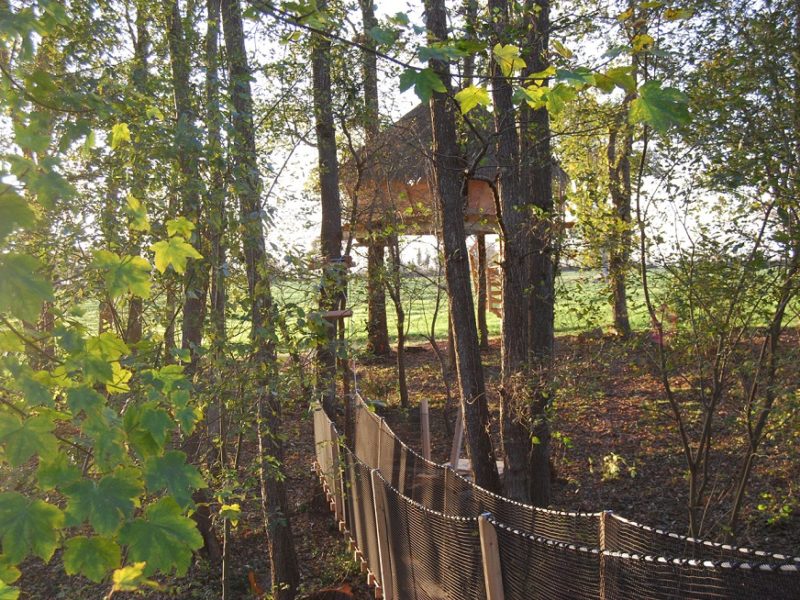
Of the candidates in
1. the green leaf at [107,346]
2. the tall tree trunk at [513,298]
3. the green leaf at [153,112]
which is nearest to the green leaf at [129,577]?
the green leaf at [107,346]

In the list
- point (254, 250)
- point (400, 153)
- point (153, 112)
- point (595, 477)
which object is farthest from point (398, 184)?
point (153, 112)

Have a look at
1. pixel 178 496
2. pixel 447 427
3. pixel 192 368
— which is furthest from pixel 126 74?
pixel 447 427

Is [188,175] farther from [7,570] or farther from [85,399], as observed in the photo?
[7,570]

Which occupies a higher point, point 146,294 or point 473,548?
point 146,294

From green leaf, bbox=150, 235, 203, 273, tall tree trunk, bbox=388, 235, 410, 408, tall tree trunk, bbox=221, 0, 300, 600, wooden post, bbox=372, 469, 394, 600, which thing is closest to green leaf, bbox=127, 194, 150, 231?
Result: green leaf, bbox=150, 235, 203, 273

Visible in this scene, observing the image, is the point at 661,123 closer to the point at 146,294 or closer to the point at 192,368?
the point at 146,294

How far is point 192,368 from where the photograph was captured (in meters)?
4.73

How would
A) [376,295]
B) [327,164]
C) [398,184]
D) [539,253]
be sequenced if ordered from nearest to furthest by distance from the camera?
[539,253] < [327,164] < [376,295] < [398,184]

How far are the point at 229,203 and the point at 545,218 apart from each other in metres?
2.65

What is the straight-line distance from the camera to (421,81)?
1.73 meters

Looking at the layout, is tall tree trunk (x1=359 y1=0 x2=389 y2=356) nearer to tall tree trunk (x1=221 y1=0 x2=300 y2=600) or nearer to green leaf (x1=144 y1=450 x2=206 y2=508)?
tall tree trunk (x1=221 y1=0 x2=300 y2=600)

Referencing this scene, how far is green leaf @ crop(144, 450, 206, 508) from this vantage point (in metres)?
1.52

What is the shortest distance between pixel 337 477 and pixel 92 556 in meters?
5.85

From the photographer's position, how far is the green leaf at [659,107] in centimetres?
160
